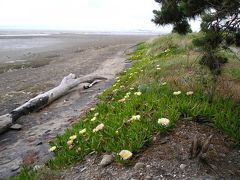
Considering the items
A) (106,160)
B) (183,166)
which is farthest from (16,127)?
(183,166)

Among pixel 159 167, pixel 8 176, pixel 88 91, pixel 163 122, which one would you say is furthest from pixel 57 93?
pixel 159 167

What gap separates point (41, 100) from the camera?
10797 millimetres

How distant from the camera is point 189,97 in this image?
6645 millimetres

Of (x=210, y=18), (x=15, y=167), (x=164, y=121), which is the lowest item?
(x=15, y=167)

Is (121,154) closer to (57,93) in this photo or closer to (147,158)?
(147,158)

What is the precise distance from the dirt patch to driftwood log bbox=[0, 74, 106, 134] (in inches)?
170

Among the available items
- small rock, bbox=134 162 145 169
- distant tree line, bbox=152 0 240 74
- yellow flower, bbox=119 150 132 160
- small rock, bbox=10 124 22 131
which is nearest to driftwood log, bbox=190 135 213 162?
small rock, bbox=134 162 145 169

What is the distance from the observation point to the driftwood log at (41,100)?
9.00m

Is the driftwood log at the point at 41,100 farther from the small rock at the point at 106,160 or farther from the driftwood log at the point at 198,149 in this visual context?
the driftwood log at the point at 198,149

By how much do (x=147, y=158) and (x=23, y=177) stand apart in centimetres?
222

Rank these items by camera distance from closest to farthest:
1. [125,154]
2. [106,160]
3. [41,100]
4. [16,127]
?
[125,154] → [106,160] → [16,127] → [41,100]

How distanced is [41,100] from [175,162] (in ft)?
23.1

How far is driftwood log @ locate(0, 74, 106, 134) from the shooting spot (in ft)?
29.5

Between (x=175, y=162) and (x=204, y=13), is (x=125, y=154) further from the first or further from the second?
(x=204, y=13)
